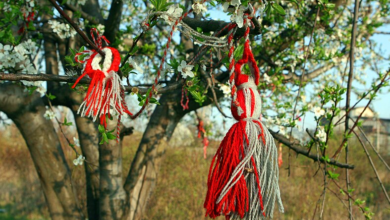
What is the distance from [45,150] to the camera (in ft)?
9.78

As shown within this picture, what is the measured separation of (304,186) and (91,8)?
4683 millimetres

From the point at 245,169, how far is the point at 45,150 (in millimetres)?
2148

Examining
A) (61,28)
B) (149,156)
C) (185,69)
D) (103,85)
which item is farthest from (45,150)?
(103,85)

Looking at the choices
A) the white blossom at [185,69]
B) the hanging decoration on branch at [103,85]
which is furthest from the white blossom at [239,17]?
the hanging decoration on branch at [103,85]

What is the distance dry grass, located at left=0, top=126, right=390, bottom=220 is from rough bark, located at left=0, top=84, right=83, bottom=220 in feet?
7.80

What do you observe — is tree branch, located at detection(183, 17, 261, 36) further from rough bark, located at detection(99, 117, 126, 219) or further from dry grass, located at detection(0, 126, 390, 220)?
dry grass, located at detection(0, 126, 390, 220)

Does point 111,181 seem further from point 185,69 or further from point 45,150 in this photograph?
point 185,69

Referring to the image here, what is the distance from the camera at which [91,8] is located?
3.25m

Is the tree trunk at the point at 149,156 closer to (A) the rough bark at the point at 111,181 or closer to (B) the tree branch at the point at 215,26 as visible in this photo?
(A) the rough bark at the point at 111,181

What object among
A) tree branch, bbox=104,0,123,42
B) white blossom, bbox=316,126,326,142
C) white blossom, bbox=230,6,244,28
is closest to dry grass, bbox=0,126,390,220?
white blossom, bbox=316,126,326,142

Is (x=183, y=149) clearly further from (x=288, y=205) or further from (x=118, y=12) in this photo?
(x=118, y=12)

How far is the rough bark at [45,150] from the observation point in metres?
2.88

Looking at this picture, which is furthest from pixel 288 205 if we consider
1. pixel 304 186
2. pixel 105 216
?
pixel 105 216

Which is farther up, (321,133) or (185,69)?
(185,69)
